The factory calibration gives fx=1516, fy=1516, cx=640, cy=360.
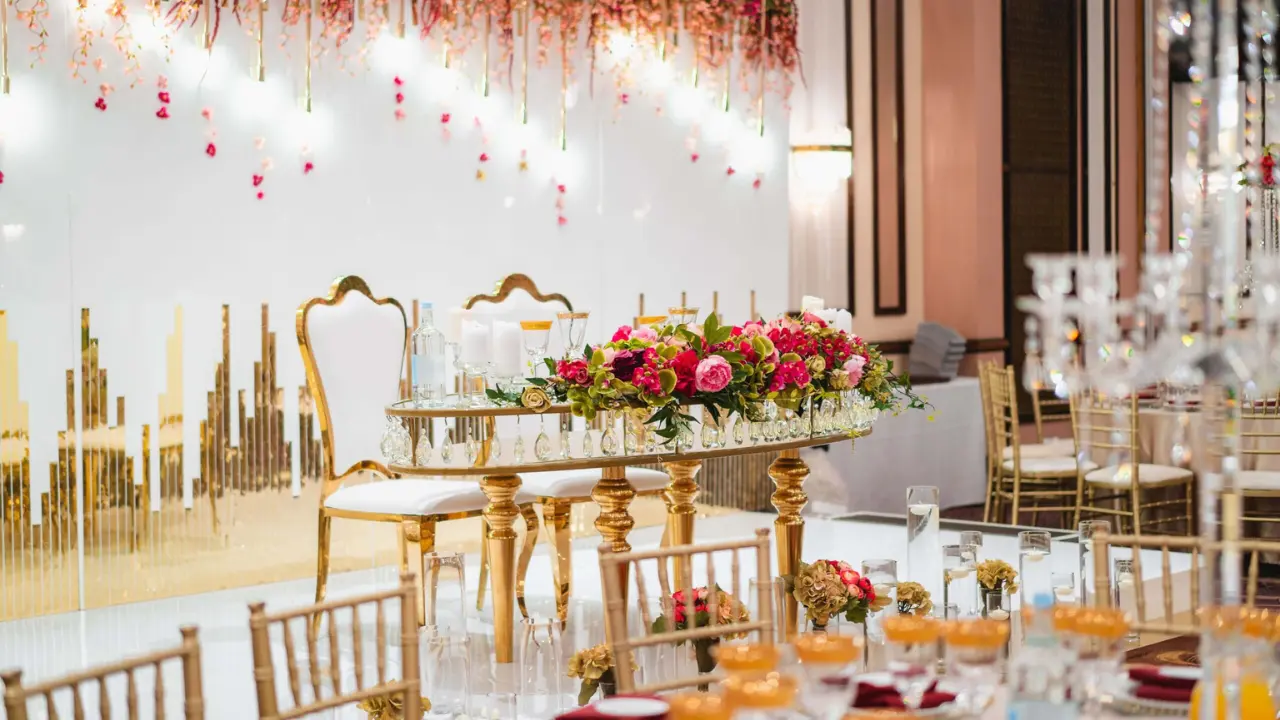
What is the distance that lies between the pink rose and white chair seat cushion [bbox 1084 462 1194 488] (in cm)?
290

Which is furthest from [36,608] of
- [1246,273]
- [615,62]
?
[1246,273]

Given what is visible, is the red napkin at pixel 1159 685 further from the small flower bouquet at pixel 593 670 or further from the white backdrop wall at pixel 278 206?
the white backdrop wall at pixel 278 206

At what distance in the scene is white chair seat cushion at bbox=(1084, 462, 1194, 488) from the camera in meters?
6.92

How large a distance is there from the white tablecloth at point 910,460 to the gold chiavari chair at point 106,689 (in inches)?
224

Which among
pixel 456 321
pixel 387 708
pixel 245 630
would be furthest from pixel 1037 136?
pixel 387 708

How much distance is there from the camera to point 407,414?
410 centimetres

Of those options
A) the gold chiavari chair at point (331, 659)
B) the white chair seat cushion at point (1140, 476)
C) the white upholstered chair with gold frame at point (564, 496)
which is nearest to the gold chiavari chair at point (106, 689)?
the gold chiavari chair at point (331, 659)

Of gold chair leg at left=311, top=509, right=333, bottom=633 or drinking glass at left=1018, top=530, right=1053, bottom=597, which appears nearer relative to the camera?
drinking glass at left=1018, top=530, right=1053, bottom=597

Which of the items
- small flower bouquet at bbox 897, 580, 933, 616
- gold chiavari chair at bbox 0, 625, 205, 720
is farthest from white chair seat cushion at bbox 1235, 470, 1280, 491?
gold chiavari chair at bbox 0, 625, 205, 720

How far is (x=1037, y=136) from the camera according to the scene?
9711mm

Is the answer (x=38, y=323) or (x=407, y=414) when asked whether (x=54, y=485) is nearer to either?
(x=38, y=323)

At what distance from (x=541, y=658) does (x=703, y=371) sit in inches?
42.9

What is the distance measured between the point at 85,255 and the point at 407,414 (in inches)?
70.8

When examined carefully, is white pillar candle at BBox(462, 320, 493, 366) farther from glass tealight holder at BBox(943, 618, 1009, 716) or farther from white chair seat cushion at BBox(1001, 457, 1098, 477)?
white chair seat cushion at BBox(1001, 457, 1098, 477)
